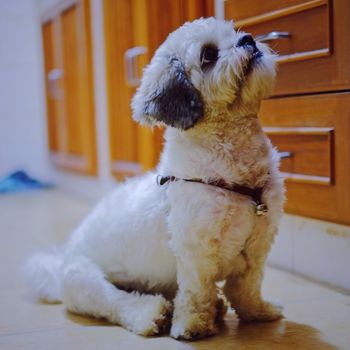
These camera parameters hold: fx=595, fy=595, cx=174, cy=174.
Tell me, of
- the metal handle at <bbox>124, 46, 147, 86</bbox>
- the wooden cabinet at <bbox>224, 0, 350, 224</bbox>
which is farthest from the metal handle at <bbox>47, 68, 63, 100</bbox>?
the wooden cabinet at <bbox>224, 0, 350, 224</bbox>

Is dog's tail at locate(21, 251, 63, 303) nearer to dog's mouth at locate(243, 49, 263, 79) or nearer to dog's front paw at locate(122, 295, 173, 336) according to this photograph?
dog's front paw at locate(122, 295, 173, 336)

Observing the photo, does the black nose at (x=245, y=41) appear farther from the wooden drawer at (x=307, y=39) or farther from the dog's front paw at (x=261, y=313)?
the dog's front paw at (x=261, y=313)

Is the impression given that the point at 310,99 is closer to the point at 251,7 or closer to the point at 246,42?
the point at 251,7

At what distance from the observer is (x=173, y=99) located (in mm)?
1379

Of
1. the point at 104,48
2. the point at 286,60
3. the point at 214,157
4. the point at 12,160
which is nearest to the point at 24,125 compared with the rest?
the point at 12,160

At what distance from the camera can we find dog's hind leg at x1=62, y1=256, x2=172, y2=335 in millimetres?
1470

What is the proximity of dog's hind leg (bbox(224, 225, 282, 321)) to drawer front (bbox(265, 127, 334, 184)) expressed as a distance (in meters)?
0.42

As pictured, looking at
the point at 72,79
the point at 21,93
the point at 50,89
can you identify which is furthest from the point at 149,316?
the point at 21,93

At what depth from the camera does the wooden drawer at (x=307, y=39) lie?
5.46 ft

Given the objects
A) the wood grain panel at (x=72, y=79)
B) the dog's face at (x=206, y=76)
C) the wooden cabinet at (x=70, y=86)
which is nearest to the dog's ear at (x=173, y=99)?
the dog's face at (x=206, y=76)

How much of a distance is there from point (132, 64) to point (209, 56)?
1458 millimetres

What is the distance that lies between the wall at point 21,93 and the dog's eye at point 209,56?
4.14 meters

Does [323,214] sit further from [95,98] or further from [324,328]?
[95,98]

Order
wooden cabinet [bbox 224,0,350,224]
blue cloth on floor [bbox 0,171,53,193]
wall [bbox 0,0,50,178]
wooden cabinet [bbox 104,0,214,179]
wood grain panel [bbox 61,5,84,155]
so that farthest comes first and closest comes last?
wall [bbox 0,0,50,178], blue cloth on floor [bbox 0,171,53,193], wood grain panel [bbox 61,5,84,155], wooden cabinet [bbox 104,0,214,179], wooden cabinet [bbox 224,0,350,224]
